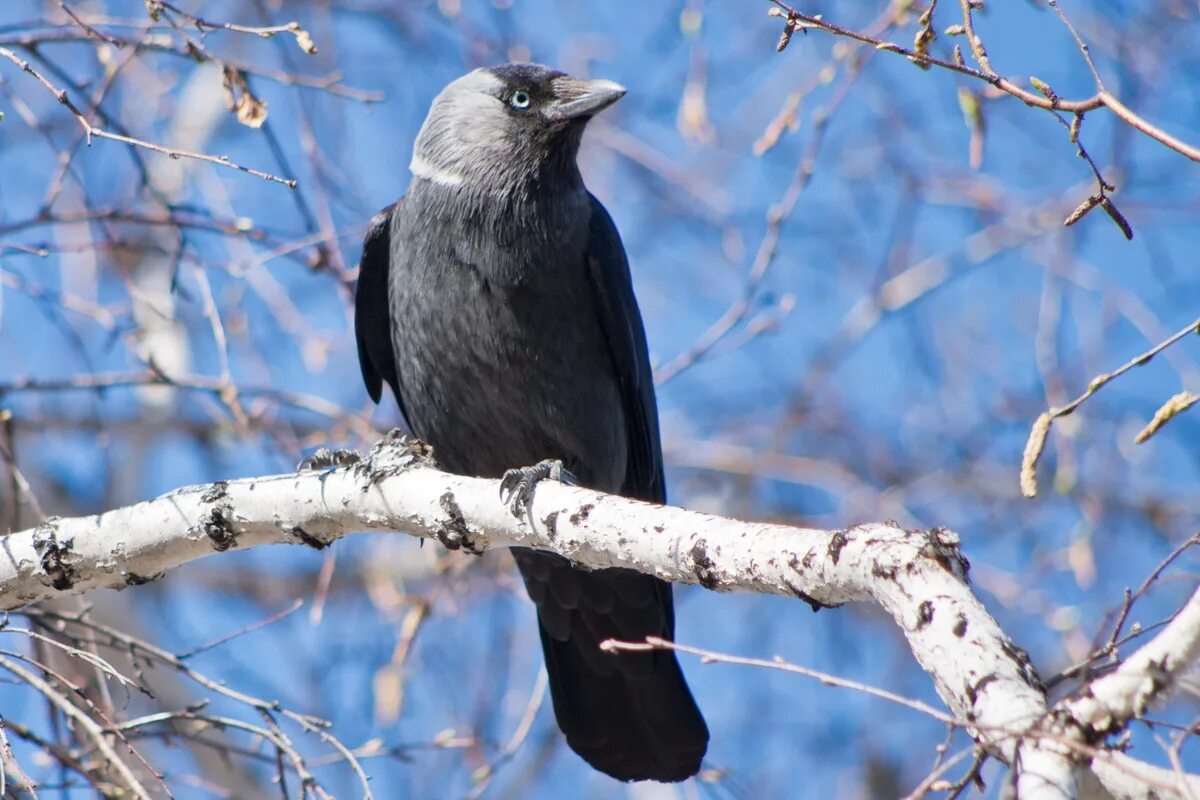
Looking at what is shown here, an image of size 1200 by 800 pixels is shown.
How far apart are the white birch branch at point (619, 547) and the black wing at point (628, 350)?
1.06 m

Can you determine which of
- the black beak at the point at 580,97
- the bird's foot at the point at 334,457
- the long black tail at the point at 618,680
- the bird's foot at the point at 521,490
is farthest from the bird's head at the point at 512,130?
the bird's foot at the point at 521,490

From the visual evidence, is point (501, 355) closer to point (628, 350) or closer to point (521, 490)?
point (628, 350)

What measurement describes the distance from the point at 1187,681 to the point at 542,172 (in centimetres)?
291

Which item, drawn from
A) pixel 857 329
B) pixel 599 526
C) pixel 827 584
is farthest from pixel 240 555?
pixel 827 584

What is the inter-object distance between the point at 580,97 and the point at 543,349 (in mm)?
952

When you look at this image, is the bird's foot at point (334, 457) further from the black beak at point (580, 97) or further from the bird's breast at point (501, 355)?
the black beak at point (580, 97)

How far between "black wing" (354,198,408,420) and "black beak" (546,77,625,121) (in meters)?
0.61

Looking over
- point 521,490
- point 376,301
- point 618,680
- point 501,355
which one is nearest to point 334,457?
point 501,355

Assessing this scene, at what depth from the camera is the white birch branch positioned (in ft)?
5.25

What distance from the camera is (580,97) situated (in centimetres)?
419

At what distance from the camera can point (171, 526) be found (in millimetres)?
2770

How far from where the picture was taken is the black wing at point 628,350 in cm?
397

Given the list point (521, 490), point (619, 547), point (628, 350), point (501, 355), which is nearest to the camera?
point (619, 547)

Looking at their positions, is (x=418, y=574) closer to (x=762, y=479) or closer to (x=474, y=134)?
(x=762, y=479)
